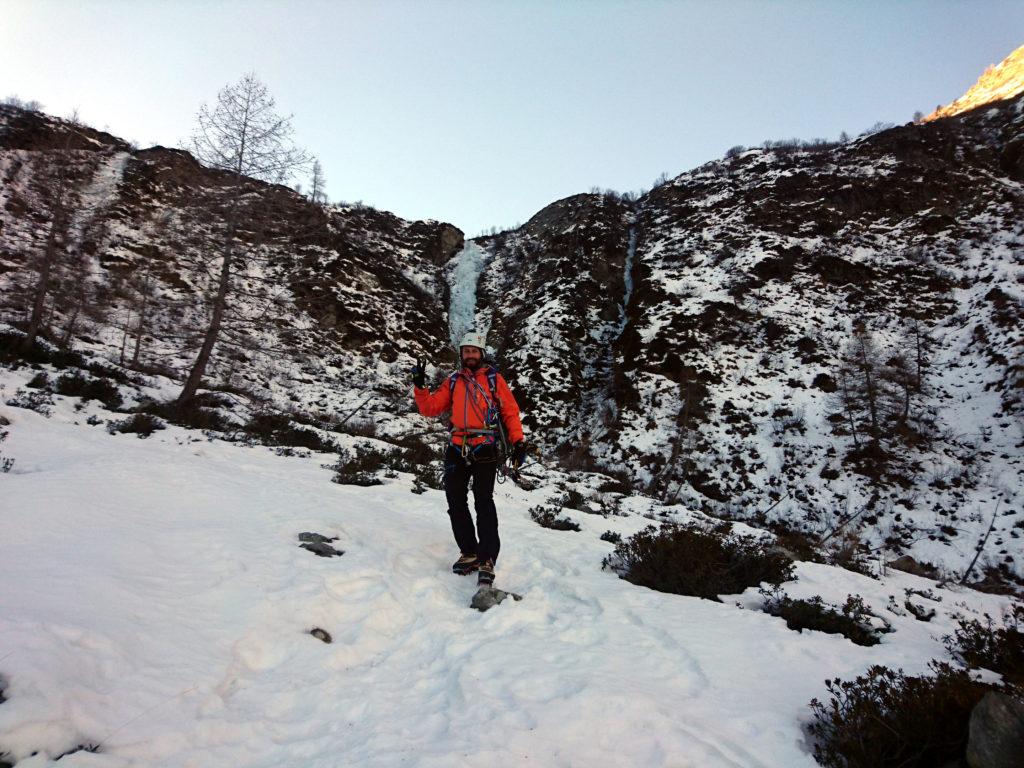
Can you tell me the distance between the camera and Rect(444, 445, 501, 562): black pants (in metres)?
4.34

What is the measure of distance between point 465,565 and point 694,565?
8.23 feet

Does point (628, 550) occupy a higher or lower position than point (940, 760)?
lower

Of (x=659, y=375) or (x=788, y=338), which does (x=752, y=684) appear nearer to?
(x=659, y=375)

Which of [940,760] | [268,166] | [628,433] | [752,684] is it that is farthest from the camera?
[628,433]

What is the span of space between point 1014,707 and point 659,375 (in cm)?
2091

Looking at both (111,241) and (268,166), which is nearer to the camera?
(268,166)

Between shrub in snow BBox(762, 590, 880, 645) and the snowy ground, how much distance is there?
0.15 metres

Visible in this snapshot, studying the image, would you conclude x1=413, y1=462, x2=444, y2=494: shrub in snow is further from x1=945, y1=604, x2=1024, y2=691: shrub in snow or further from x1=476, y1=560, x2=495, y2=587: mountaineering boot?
x1=945, y1=604, x2=1024, y2=691: shrub in snow

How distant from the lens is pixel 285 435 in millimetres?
11781

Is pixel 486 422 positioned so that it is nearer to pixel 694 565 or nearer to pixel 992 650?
pixel 694 565

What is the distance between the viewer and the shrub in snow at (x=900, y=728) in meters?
2.06

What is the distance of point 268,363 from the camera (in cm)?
2361

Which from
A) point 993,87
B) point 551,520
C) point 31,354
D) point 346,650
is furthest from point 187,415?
point 993,87

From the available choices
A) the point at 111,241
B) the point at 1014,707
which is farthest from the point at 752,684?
the point at 111,241
